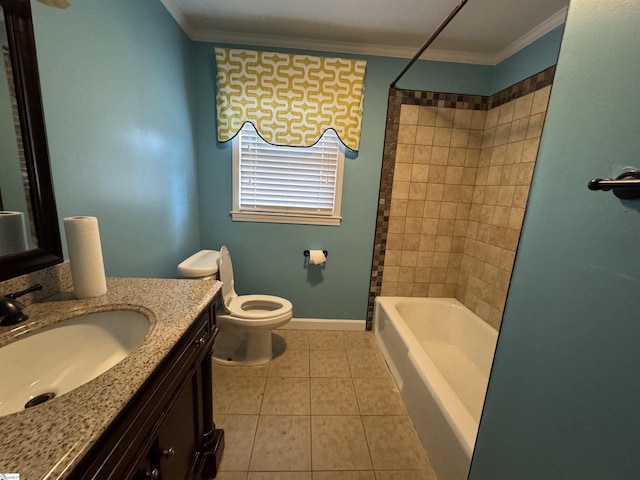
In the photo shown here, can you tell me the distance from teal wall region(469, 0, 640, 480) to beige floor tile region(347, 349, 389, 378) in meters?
1.19

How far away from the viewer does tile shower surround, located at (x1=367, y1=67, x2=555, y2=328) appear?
188cm

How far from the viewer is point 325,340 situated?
7.47 feet

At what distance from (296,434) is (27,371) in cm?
120

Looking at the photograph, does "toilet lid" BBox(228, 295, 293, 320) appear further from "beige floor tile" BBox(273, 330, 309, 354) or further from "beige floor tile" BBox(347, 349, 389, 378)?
"beige floor tile" BBox(347, 349, 389, 378)

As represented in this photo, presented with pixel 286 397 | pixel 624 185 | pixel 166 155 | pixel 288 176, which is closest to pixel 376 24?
pixel 288 176

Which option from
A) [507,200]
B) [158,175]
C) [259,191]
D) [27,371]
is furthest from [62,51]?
[507,200]

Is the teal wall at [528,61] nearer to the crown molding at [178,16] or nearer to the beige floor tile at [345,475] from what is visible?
the crown molding at [178,16]

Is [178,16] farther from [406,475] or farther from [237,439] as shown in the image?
[406,475]

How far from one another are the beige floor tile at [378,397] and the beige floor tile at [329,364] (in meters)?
0.13

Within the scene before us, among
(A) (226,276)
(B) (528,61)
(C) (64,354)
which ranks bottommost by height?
(A) (226,276)

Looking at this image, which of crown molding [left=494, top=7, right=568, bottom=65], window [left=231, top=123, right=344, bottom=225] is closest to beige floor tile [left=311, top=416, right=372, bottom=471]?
window [left=231, top=123, right=344, bottom=225]

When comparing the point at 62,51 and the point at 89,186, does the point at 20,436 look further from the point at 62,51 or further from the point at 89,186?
the point at 62,51

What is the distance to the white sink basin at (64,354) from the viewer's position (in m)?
0.64

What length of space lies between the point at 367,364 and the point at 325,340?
16.8 inches
